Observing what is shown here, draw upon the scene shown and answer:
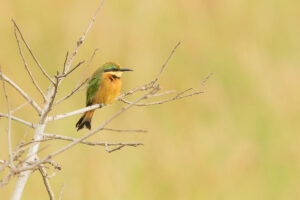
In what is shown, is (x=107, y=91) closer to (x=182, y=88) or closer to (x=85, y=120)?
(x=85, y=120)

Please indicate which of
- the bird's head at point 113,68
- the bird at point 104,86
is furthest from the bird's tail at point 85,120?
the bird's head at point 113,68

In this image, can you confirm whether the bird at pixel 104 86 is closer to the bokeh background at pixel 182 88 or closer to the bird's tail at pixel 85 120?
the bird's tail at pixel 85 120

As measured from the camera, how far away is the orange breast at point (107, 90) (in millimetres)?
3842

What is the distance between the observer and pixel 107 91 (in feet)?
12.6

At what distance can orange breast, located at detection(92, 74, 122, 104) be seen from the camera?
3.84 metres

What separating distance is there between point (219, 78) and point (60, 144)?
5.18 ft

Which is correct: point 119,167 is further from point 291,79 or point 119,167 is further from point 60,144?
point 291,79

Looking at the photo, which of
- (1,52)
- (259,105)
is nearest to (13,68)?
(1,52)

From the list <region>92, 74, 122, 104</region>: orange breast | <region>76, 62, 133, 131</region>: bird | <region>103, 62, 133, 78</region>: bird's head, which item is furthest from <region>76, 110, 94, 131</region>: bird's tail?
<region>103, 62, 133, 78</region>: bird's head

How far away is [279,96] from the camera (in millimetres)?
5609

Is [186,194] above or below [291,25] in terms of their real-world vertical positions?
below

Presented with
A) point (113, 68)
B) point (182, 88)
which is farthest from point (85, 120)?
point (182, 88)

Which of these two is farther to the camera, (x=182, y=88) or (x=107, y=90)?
(x=182, y=88)

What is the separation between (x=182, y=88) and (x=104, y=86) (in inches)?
67.5
